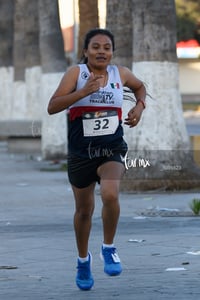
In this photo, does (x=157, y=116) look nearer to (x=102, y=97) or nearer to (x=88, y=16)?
(x=88, y=16)

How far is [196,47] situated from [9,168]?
59.0m

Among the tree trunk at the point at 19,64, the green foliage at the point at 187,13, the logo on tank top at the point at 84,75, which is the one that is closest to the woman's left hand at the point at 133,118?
the logo on tank top at the point at 84,75

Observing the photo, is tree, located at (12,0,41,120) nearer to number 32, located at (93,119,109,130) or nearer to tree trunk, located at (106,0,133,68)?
tree trunk, located at (106,0,133,68)

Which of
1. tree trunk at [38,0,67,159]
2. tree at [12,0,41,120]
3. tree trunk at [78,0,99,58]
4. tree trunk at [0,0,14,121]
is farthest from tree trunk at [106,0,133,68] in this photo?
tree trunk at [0,0,14,121]

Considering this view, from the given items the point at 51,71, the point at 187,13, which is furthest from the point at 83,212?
the point at 187,13

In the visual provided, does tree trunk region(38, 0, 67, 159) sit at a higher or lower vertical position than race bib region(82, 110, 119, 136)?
lower

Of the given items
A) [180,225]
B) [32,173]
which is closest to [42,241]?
[180,225]

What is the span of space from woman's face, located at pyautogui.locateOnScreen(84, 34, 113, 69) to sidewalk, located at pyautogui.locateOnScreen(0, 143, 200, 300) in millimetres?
1646

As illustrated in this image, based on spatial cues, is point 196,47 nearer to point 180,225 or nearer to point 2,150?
point 2,150

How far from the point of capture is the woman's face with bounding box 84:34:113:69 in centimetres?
779

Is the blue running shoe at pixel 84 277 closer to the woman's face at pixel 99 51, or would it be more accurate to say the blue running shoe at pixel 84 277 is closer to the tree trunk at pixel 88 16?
the woman's face at pixel 99 51

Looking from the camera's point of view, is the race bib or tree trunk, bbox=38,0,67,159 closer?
the race bib

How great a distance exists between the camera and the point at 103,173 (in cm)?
775

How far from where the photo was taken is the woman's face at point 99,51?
7793mm
